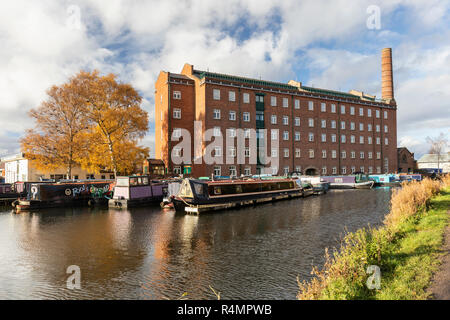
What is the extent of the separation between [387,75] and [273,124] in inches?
1272

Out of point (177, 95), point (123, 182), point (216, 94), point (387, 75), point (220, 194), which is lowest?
point (220, 194)

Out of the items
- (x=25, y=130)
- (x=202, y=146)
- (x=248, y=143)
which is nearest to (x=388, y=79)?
(x=248, y=143)

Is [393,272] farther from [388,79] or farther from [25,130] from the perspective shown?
[388,79]

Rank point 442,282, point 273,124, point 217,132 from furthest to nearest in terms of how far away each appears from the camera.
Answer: point 273,124
point 217,132
point 442,282

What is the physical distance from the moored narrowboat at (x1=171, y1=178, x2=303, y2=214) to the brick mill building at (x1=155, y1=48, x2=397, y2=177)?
48.6ft

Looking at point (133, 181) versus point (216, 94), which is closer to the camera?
point (133, 181)

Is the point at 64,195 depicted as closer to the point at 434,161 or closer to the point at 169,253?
the point at 169,253

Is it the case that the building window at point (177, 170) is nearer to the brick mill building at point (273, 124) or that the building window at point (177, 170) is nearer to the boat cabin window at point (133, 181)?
the brick mill building at point (273, 124)

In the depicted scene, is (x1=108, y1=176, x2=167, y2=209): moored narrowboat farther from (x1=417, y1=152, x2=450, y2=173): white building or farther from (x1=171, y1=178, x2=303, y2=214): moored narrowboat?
(x1=417, y1=152, x2=450, y2=173): white building

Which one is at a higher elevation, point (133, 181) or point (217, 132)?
point (217, 132)

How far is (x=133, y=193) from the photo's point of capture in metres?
Answer: 25.8

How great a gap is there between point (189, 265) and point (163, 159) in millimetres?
34401

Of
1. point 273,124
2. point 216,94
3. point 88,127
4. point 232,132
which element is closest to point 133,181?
point 88,127
